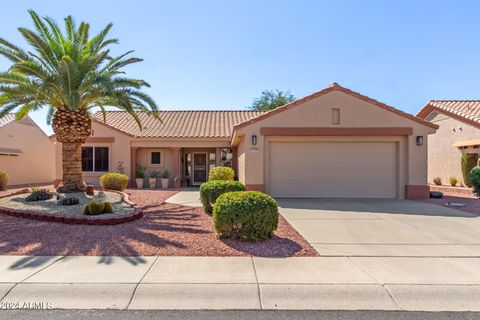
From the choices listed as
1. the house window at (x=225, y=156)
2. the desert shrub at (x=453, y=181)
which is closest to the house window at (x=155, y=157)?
the house window at (x=225, y=156)

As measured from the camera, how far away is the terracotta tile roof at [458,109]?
1770 centimetres

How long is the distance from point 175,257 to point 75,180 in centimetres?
885

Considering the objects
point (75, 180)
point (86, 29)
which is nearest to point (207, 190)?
point (75, 180)

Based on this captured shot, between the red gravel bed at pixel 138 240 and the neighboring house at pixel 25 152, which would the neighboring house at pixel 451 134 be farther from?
the neighboring house at pixel 25 152

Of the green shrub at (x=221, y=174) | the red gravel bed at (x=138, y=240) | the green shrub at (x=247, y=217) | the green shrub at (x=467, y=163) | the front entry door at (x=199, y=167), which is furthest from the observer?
the front entry door at (x=199, y=167)

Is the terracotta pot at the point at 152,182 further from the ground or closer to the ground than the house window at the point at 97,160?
closer to the ground

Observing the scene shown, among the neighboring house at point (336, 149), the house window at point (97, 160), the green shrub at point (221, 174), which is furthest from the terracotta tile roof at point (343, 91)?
the house window at point (97, 160)

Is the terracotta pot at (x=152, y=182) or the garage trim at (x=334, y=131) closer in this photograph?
the garage trim at (x=334, y=131)

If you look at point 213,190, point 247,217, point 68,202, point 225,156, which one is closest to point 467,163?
point 225,156

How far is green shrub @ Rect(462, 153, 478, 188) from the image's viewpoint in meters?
16.8

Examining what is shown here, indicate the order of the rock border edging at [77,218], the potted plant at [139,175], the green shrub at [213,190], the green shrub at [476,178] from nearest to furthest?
the rock border edging at [77,218], the green shrub at [213,190], the green shrub at [476,178], the potted plant at [139,175]

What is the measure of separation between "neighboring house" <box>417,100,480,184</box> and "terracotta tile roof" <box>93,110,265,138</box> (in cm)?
1214

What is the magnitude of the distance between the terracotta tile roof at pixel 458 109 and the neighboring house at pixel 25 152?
27.3 m

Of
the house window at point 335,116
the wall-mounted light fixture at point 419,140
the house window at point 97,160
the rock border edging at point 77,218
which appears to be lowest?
the rock border edging at point 77,218
